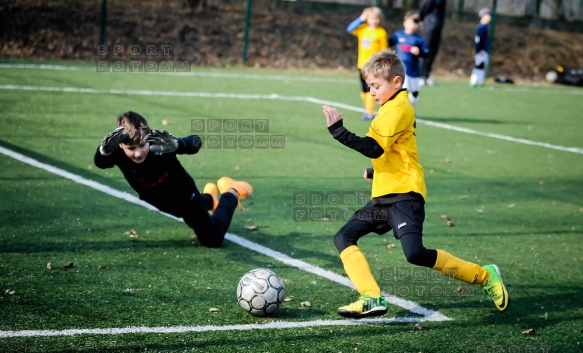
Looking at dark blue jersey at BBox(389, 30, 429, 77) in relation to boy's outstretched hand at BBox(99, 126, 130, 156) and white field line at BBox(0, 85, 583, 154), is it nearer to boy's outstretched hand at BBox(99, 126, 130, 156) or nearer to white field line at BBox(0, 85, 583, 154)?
white field line at BBox(0, 85, 583, 154)

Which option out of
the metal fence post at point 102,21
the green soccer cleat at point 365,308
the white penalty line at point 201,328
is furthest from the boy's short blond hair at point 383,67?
the metal fence post at point 102,21

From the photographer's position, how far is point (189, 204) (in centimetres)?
656

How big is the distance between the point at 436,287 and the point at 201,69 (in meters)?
14.8

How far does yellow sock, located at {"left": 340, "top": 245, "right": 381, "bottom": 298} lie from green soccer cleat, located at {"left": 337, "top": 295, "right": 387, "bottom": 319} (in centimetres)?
5

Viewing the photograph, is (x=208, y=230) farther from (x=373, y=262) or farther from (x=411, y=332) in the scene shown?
(x=411, y=332)

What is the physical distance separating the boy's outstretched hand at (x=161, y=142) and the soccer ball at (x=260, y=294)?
1.20 metres

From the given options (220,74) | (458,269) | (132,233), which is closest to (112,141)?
(132,233)

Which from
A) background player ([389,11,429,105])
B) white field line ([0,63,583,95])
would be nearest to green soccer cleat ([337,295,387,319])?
background player ([389,11,429,105])

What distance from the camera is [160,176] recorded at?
6402mm

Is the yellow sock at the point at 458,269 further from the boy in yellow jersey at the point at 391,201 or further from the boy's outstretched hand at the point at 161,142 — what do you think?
the boy's outstretched hand at the point at 161,142

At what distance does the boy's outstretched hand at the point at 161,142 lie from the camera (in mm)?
5754

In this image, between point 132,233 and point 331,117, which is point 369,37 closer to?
point 132,233

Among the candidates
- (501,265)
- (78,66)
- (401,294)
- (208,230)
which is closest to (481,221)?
(501,265)

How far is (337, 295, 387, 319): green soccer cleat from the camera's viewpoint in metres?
5.18
